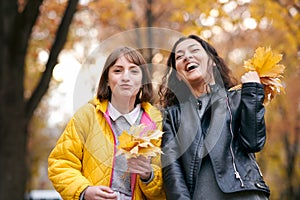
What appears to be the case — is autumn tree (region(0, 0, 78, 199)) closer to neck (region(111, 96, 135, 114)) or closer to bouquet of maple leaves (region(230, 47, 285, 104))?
neck (region(111, 96, 135, 114))

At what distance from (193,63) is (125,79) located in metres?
0.44

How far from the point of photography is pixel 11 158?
1022cm

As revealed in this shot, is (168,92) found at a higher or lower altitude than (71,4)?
lower

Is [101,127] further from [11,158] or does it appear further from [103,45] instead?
[11,158]

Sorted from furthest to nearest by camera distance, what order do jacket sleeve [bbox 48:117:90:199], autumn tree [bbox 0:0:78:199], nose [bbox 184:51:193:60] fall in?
1. autumn tree [bbox 0:0:78:199]
2. nose [bbox 184:51:193:60]
3. jacket sleeve [bbox 48:117:90:199]

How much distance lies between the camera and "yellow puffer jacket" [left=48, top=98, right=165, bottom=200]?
3.27 m

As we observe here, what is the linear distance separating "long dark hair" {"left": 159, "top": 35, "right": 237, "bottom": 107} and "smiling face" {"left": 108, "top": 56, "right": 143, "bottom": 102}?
0.29 m

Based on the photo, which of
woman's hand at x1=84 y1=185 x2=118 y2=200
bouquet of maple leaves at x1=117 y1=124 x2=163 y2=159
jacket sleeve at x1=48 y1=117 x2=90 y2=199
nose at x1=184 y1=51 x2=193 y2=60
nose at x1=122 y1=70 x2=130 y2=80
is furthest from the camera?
nose at x1=184 y1=51 x2=193 y2=60

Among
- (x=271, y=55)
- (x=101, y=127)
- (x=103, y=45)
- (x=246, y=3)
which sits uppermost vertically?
(x=246, y=3)

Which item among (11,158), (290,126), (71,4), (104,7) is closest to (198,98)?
(71,4)

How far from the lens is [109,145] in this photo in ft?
10.9

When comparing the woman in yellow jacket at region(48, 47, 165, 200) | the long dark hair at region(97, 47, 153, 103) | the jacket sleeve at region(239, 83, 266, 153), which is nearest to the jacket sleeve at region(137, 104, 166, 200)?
the woman in yellow jacket at region(48, 47, 165, 200)

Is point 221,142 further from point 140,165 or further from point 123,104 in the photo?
point 123,104

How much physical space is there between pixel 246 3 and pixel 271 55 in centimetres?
694
